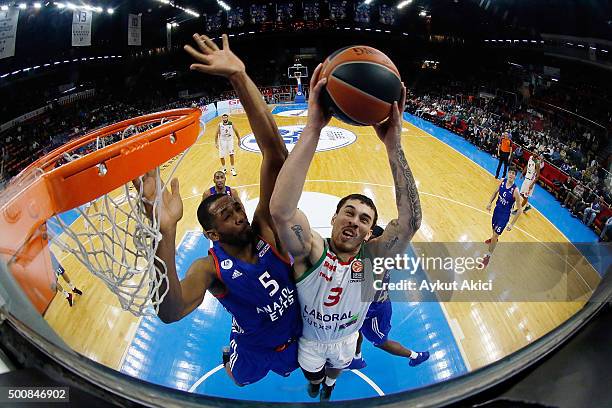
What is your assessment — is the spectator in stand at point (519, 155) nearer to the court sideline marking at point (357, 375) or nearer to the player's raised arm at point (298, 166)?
the court sideline marking at point (357, 375)

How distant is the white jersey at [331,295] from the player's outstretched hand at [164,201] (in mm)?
536

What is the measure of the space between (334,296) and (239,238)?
18.3 inches

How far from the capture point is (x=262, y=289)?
142 cm

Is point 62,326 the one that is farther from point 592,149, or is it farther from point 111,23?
point 592,149

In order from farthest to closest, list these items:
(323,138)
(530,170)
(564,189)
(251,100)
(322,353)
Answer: (323,138) → (564,189) → (530,170) → (322,353) → (251,100)

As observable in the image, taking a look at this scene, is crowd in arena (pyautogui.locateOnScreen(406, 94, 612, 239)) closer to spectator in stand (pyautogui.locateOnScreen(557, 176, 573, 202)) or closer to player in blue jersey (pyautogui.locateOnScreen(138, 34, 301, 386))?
spectator in stand (pyautogui.locateOnScreen(557, 176, 573, 202))

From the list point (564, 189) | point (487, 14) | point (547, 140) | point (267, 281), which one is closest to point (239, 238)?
point (267, 281)

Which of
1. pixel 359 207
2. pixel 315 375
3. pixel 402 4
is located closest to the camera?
pixel 359 207

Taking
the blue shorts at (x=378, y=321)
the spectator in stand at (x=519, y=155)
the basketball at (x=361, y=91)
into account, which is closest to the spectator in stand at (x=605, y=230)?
the spectator in stand at (x=519, y=155)

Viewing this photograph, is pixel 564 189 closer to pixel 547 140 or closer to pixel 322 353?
pixel 547 140

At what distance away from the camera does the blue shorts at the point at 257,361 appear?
5.64 ft

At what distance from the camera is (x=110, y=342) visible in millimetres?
2803

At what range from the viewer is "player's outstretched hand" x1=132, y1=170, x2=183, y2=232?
106 cm

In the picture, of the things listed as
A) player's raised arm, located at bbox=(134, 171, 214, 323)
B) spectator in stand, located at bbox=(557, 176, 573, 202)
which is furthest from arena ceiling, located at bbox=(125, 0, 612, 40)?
spectator in stand, located at bbox=(557, 176, 573, 202)
